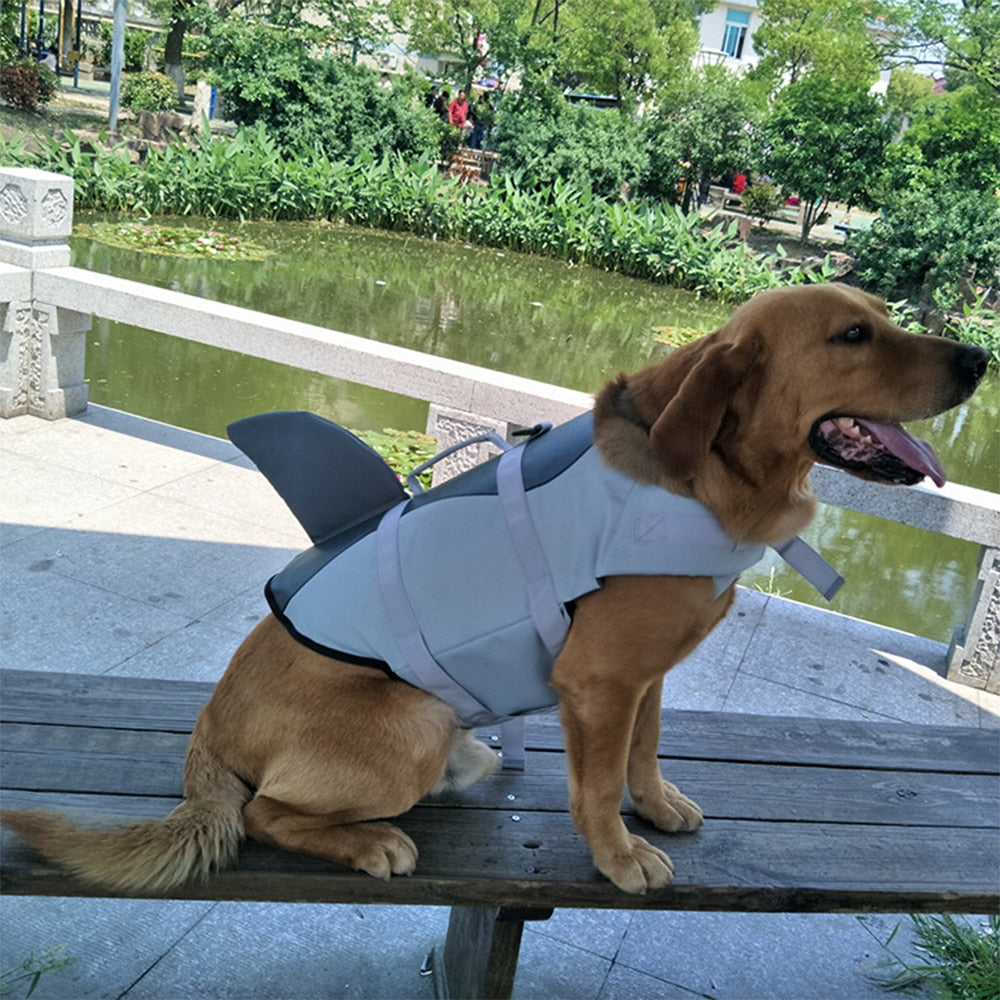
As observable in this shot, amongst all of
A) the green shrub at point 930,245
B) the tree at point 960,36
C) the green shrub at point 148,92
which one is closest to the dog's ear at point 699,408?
the green shrub at point 930,245

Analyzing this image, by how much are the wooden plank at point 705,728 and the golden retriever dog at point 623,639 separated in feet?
1.53

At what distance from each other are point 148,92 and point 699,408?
26.2 meters

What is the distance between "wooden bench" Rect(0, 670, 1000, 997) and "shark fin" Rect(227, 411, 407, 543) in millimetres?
627

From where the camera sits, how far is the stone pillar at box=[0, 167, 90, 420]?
6.31 meters

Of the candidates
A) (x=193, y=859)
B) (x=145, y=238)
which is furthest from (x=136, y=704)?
(x=145, y=238)

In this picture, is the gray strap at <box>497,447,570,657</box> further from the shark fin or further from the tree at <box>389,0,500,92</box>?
the tree at <box>389,0,500,92</box>

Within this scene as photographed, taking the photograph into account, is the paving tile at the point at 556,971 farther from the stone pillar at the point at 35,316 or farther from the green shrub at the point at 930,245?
the green shrub at the point at 930,245

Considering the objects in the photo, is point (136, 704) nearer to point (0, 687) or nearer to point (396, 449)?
point (0, 687)

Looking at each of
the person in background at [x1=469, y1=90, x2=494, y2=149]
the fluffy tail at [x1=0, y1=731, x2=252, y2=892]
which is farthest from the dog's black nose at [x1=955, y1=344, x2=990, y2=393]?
the person in background at [x1=469, y1=90, x2=494, y2=149]

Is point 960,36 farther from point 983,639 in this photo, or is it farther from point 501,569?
point 501,569

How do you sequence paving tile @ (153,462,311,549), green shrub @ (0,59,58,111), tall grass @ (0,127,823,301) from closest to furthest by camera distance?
paving tile @ (153,462,311,549) → tall grass @ (0,127,823,301) → green shrub @ (0,59,58,111)

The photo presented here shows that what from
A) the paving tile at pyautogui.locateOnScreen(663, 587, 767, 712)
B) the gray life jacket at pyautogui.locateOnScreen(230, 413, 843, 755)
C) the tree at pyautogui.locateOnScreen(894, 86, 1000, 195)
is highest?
the tree at pyautogui.locateOnScreen(894, 86, 1000, 195)

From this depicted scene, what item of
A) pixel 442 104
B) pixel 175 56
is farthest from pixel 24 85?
pixel 442 104

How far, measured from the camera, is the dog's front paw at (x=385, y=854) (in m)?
2.11
